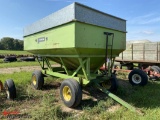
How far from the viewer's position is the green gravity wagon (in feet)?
15.5

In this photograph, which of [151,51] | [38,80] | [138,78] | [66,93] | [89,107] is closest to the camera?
[89,107]

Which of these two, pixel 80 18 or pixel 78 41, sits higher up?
pixel 80 18

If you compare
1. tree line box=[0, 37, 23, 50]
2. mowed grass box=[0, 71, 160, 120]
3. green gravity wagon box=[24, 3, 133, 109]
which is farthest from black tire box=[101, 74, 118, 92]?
tree line box=[0, 37, 23, 50]

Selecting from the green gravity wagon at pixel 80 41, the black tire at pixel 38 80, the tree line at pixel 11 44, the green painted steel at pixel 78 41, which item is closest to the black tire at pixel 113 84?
the green gravity wagon at pixel 80 41

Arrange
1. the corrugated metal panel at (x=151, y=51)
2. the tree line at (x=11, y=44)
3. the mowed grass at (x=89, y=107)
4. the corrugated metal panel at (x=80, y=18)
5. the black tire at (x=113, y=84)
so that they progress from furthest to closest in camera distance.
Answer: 1. the tree line at (x=11, y=44)
2. the corrugated metal panel at (x=151, y=51)
3. the black tire at (x=113, y=84)
4. the corrugated metal panel at (x=80, y=18)
5. the mowed grass at (x=89, y=107)

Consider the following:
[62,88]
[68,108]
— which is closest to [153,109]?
[68,108]

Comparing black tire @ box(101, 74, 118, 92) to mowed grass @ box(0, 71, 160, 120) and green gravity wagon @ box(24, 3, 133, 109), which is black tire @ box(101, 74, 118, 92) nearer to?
green gravity wagon @ box(24, 3, 133, 109)

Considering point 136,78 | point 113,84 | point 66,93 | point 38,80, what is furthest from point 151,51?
point 38,80

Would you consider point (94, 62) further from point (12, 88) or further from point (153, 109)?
point (12, 88)

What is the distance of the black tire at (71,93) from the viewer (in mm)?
4711

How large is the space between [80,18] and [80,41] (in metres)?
0.66

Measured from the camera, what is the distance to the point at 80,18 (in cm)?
469

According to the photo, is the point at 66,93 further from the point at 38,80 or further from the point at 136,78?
the point at 136,78

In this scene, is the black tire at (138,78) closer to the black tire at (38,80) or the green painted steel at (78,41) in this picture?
the green painted steel at (78,41)
